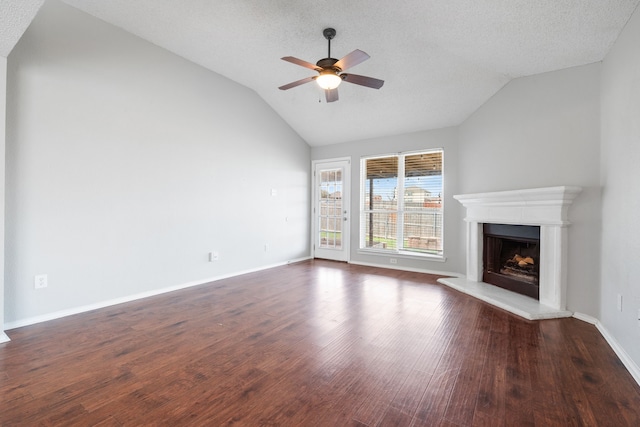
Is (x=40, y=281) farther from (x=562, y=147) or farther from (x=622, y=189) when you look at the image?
(x=562, y=147)

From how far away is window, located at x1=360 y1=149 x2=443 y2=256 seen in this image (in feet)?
16.7

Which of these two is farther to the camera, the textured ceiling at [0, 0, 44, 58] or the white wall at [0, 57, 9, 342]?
the white wall at [0, 57, 9, 342]

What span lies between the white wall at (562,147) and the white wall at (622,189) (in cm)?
15

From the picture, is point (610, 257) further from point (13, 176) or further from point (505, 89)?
point (13, 176)

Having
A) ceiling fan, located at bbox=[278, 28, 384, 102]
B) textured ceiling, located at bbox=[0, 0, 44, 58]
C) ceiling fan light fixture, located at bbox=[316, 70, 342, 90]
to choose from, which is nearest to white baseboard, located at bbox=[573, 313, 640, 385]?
ceiling fan, located at bbox=[278, 28, 384, 102]

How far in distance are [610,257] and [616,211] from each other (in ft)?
1.43

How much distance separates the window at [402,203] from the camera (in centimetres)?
510

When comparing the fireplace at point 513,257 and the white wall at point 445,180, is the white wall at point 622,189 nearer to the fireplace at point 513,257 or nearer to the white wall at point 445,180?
the fireplace at point 513,257

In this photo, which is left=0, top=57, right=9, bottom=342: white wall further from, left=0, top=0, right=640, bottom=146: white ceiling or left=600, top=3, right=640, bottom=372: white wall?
left=600, top=3, right=640, bottom=372: white wall

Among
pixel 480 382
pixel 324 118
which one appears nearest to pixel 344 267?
pixel 324 118

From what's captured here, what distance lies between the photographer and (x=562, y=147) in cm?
315

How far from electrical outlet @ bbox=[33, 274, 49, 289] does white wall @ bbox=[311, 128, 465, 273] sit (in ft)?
15.1

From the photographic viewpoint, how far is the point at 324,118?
5371 mm

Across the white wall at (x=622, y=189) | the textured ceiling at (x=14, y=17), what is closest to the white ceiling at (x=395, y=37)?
the textured ceiling at (x=14, y=17)
